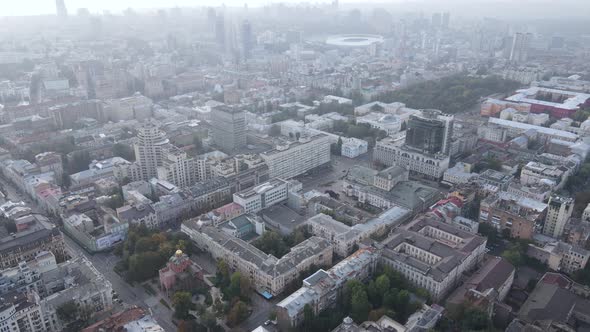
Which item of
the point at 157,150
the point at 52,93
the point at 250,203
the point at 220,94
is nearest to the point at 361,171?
the point at 250,203

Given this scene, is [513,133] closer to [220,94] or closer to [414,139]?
[414,139]

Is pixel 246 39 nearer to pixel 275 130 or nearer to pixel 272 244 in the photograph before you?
pixel 275 130

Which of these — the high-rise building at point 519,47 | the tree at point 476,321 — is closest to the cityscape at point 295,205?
the tree at point 476,321

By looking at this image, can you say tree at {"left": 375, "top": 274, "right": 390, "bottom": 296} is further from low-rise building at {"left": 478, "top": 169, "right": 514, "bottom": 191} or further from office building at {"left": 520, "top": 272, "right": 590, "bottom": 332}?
low-rise building at {"left": 478, "top": 169, "right": 514, "bottom": 191}

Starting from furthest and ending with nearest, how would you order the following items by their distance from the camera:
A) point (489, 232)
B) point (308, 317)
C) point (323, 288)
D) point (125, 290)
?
point (489, 232)
point (125, 290)
point (323, 288)
point (308, 317)

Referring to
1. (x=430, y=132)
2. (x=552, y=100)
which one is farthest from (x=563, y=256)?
(x=552, y=100)

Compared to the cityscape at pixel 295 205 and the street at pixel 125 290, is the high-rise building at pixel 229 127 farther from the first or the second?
the street at pixel 125 290
